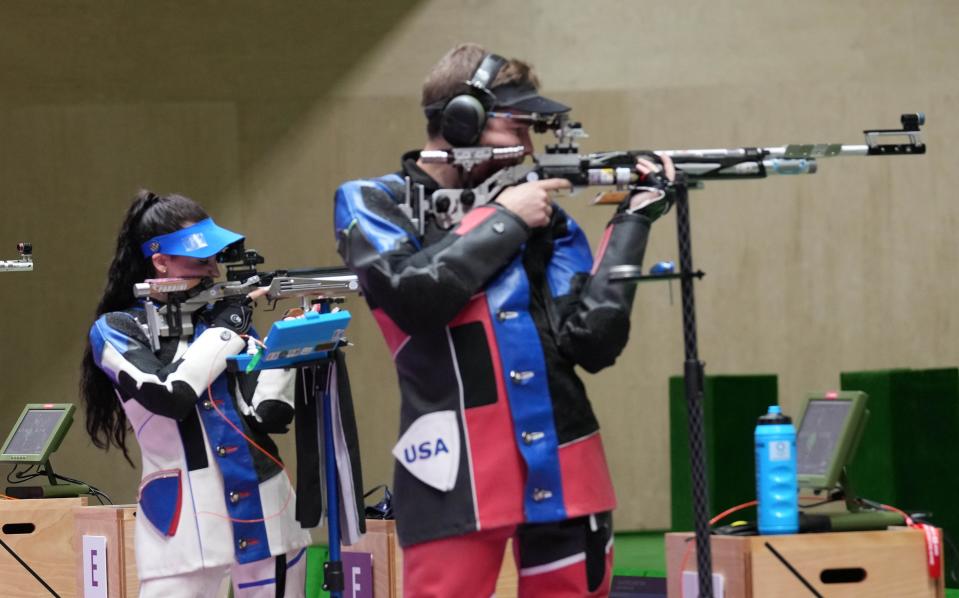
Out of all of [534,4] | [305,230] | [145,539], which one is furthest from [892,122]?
[145,539]

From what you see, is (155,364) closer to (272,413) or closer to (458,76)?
(272,413)

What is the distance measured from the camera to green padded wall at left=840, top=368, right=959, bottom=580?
504 centimetres

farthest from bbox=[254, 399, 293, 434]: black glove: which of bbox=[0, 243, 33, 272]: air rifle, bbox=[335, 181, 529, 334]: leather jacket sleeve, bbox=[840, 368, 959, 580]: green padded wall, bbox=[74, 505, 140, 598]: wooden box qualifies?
bbox=[840, 368, 959, 580]: green padded wall

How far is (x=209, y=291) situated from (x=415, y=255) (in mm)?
1530

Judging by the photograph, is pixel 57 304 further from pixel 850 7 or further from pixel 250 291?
pixel 850 7

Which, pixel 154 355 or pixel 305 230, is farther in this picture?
pixel 305 230

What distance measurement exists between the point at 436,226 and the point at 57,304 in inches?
212

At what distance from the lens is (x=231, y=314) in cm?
378

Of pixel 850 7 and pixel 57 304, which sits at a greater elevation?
pixel 850 7

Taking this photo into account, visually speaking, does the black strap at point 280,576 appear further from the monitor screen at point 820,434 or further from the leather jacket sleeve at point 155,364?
the monitor screen at point 820,434

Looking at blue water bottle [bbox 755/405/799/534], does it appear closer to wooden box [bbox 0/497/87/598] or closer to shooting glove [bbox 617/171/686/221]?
shooting glove [bbox 617/171/686/221]

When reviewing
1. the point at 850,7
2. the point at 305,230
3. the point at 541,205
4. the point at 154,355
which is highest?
the point at 850,7

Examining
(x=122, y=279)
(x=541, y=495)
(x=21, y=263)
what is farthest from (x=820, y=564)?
(x=21, y=263)

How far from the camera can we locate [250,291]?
12.4 feet
